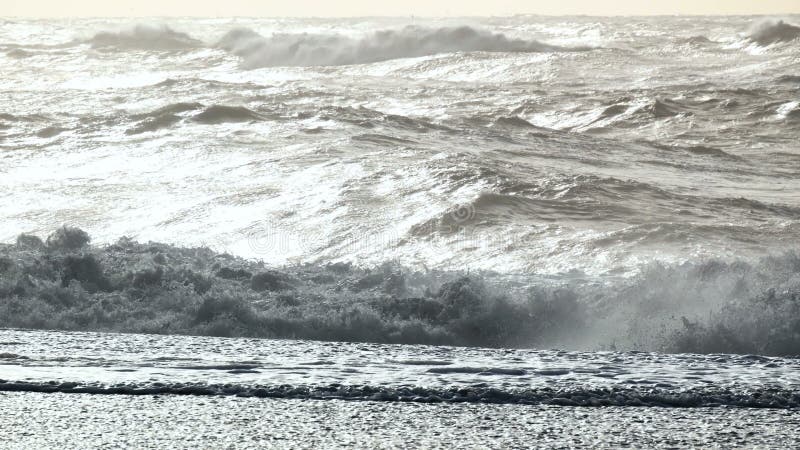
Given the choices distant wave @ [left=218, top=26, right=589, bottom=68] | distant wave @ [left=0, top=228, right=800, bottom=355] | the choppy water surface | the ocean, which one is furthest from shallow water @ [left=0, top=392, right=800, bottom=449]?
distant wave @ [left=218, top=26, right=589, bottom=68]

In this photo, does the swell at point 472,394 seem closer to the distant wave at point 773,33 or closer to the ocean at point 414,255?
the ocean at point 414,255

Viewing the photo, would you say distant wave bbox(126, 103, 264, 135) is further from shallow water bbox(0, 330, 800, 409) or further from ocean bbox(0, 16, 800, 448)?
shallow water bbox(0, 330, 800, 409)

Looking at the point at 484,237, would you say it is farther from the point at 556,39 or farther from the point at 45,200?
the point at 556,39

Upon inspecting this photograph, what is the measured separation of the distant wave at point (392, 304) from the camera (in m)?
6.13

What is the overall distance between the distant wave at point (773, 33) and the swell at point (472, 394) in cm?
3287

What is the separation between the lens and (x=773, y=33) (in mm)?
35469

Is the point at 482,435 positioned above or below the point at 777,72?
above

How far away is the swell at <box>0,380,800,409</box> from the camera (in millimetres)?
4191

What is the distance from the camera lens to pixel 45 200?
42.8ft

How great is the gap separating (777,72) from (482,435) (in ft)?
89.3

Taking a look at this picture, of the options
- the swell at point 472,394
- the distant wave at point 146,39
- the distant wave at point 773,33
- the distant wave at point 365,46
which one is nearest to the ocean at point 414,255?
the swell at point 472,394

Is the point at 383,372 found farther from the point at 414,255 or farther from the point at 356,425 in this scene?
the point at 414,255

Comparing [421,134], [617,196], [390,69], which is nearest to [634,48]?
[390,69]

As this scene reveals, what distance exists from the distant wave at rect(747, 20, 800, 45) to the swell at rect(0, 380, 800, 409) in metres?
32.9
